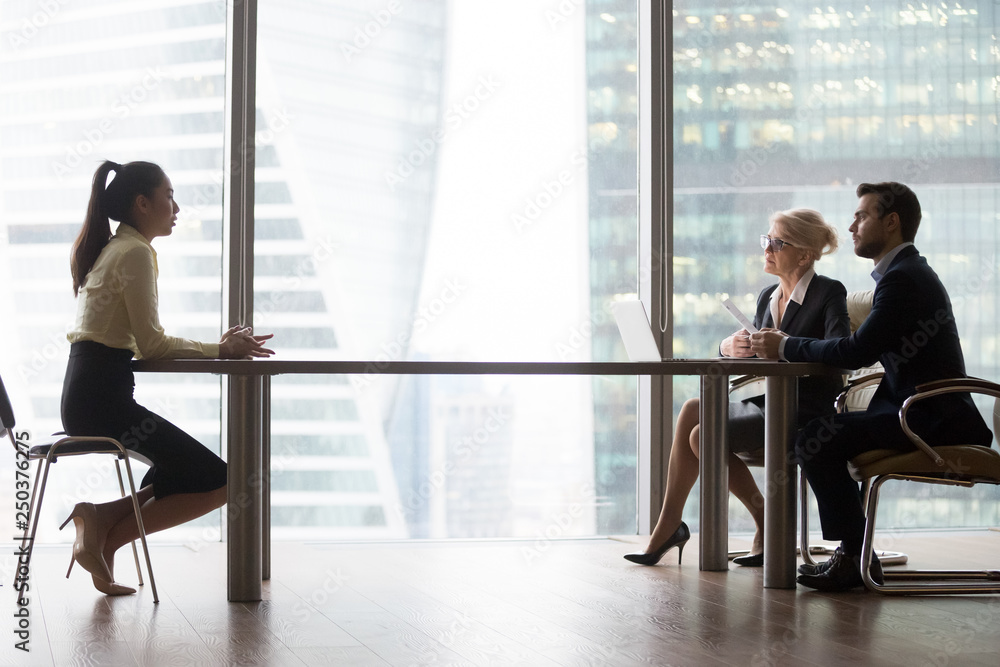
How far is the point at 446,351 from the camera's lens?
14.2 feet

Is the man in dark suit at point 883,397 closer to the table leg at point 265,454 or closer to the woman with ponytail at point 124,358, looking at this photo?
the table leg at point 265,454

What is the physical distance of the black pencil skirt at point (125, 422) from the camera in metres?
2.97

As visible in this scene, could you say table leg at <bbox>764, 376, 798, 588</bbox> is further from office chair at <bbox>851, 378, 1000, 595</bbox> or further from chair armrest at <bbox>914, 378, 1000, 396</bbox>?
chair armrest at <bbox>914, 378, 1000, 396</bbox>

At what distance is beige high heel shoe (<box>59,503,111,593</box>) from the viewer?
298 cm

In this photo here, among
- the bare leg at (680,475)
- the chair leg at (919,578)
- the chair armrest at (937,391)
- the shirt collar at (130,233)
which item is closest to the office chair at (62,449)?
the shirt collar at (130,233)

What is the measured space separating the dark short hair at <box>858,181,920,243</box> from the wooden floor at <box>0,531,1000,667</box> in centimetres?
119

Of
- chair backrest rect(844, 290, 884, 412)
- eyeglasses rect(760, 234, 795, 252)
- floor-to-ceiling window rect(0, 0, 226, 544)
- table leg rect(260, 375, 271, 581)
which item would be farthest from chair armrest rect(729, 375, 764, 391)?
floor-to-ceiling window rect(0, 0, 226, 544)

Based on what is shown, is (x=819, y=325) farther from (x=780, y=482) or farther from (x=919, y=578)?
(x=919, y=578)

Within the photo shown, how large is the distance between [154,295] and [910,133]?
345cm

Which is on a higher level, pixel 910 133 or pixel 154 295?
pixel 910 133

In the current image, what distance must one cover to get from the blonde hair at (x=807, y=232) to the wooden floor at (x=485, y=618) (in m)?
1.18

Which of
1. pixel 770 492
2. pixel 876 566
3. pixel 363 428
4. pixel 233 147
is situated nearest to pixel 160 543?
pixel 363 428

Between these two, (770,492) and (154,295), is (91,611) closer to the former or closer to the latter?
(154,295)

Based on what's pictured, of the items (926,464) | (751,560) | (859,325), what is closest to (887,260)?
(859,325)
